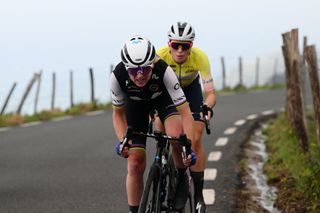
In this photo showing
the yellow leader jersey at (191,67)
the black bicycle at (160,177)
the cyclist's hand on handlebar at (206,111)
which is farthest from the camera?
the yellow leader jersey at (191,67)

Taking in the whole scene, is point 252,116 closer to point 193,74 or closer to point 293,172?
point 293,172

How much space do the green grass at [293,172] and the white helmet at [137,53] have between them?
2577 millimetres

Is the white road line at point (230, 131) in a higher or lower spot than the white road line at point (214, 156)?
lower

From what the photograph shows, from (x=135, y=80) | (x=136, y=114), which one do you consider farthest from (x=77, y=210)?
(x=135, y=80)

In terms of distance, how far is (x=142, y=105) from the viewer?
584 cm

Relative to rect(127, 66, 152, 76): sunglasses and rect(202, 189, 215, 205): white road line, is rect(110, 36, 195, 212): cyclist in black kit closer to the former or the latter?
rect(127, 66, 152, 76): sunglasses

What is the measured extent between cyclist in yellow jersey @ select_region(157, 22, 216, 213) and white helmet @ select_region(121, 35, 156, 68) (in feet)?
4.16

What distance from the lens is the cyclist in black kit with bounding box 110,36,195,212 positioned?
528 centimetres

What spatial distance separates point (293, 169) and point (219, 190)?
3.98 ft

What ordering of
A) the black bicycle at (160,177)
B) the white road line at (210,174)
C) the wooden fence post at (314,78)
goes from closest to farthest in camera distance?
the black bicycle at (160,177) < the wooden fence post at (314,78) < the white road line at (210,174)

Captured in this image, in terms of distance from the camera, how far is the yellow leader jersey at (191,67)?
673 centimetres

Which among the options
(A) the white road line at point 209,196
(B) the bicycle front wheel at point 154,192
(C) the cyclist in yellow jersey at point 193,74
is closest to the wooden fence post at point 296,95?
(A) the white road line at point 209,196

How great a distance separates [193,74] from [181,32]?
565 mm

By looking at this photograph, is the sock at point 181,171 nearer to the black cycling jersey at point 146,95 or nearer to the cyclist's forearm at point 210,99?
the black cycling jersey at point 146,95
